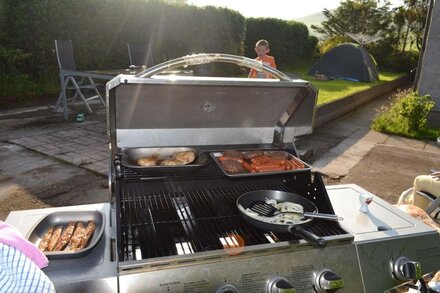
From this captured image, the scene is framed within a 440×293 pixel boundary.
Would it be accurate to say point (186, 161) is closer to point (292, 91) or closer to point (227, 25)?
point (292, 91)

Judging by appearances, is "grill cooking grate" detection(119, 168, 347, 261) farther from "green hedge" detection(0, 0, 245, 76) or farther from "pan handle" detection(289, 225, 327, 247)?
"green hedge" detection(0, 0, 245, 76)

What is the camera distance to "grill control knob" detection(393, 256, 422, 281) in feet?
5.16

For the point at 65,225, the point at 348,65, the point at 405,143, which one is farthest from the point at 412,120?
the point at 348,65

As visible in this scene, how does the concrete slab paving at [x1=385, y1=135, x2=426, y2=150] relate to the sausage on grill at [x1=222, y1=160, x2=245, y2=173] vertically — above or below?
below

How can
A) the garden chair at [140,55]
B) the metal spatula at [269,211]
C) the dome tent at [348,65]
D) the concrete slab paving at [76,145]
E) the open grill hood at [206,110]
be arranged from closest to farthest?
the metal spatula at [269,211] → the open grill hood at [206,110] → the concrete slab paving at [76,145] → the garden chair at [140,55] → the dome tent at [348,65]

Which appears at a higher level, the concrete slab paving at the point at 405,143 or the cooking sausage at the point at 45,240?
the cooking sausage at the point at 45,240

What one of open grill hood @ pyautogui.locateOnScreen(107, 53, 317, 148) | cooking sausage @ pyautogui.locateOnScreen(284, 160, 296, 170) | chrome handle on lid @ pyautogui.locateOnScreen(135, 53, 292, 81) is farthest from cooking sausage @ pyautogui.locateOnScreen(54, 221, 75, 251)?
cooking sausage @ pyautogui.locateOnScreen(284, 160, 296, 170)

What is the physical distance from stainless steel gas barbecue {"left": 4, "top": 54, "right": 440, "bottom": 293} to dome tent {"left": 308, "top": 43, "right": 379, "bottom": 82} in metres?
15.0

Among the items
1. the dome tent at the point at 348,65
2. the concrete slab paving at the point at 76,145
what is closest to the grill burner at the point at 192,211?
the concrete slab paving at the point at 76,145

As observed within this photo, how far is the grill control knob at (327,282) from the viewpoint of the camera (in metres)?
1.39

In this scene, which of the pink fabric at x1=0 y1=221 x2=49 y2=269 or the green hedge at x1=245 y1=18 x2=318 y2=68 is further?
the green hedge at x1=245 y1=18 x2=318 y2=68

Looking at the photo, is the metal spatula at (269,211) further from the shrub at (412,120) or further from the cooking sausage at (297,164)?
the shrub at (412,120)

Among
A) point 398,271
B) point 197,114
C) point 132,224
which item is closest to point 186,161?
point 197,114

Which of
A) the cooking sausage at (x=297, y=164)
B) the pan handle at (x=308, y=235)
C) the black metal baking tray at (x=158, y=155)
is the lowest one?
the pan handle at (x=308, y=235)
